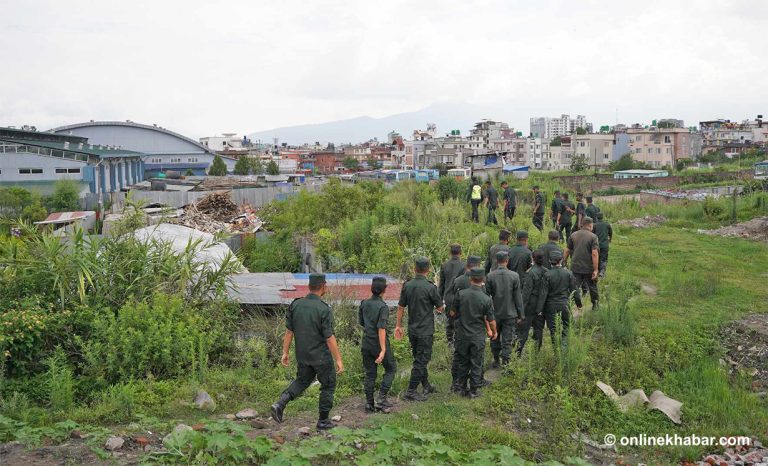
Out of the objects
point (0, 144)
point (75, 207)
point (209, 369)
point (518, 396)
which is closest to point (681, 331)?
point (518, 396)

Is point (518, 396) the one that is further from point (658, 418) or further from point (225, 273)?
point (225, 273)

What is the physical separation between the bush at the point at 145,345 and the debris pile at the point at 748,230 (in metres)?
14.6

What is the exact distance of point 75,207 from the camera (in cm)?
3562

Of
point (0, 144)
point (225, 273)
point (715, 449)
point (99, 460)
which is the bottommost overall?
point (715, 449)

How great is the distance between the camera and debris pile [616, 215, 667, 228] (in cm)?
1991

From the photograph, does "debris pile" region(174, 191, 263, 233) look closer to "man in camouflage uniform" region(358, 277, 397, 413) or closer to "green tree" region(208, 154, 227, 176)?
"man in camouflage uniform" region(358, 277, 397, 413)

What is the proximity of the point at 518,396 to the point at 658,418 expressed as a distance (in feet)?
4.78

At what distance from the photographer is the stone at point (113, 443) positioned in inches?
224

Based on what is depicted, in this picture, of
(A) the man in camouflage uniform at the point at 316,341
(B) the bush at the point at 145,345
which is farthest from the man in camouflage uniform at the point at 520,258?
(B) the bush at the point at 145,345

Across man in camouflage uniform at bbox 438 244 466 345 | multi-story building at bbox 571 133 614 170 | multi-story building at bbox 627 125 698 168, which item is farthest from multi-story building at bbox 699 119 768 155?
man in camouflage uniform at bbox 438 244 466 345

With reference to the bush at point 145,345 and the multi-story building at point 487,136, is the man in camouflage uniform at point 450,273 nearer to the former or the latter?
the bush at point 145,345

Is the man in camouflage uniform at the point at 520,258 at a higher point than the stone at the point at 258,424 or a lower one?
higher

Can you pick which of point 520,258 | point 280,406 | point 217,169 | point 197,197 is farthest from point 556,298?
point 217,169

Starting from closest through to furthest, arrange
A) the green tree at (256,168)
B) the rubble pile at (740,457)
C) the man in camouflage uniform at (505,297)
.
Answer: the rubble pile at (740,457)
the man in camouflage uniform at (505,297)
the green tree at (256,168)
